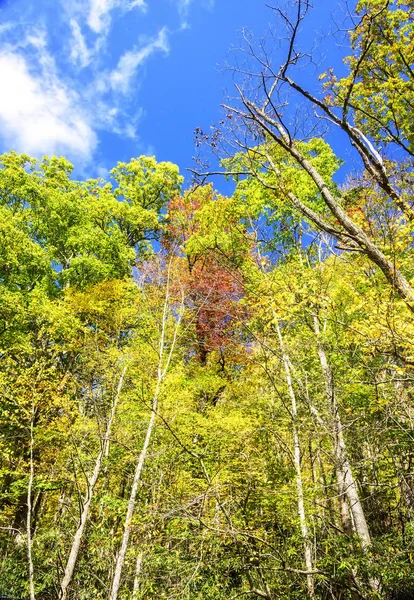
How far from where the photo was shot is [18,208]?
12.8 meters

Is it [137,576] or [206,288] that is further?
[206,288]

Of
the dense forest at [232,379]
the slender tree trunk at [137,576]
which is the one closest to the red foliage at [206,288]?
the dense forest at [232,379]

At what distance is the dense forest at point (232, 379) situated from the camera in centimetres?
440

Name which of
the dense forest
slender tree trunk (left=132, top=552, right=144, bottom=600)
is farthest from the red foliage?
slender tree trunk (left=132, top=552, right=144, bottom=600)

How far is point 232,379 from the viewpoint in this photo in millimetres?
11336

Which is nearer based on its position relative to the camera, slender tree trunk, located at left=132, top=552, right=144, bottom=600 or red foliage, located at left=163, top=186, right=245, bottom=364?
slender tree trunk, located at left=132, top=552, right=144, bottom=600

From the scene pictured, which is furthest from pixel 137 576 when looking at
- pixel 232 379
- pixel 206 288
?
pixel 206 288

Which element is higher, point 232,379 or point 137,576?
point 232,379

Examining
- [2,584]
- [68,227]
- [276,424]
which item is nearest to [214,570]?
[276,424]

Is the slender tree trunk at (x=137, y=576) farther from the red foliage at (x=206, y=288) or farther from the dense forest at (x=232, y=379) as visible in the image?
the red foliage at (x=206, y=288)

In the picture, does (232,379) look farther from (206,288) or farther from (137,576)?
(137,576)

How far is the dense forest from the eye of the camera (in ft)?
14.4

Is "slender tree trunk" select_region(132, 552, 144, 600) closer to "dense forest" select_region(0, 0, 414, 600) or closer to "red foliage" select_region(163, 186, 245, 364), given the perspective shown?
"dense forest" select_region(0, 0, 414, 600)

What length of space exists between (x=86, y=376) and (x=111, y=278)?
4932mm
